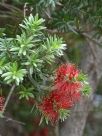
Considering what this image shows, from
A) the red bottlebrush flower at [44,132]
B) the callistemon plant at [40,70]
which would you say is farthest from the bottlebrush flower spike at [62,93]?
the red bottlebrush flower at [44,132]

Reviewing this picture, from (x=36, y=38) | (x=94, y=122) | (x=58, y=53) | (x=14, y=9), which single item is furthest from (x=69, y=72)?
(x=94, y=122)

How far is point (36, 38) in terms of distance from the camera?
1.71 metres

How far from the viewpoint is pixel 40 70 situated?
174 cm

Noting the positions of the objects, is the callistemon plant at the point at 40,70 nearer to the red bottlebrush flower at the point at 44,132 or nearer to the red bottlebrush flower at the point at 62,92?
the red bottlebrush flower at the point at 62,92

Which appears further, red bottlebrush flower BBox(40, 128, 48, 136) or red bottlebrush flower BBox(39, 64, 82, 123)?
red bottlebrush flower BBox(40, 128, 48, 136)

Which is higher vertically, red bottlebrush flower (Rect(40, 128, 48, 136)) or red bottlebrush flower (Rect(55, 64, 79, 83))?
red bottlebrush flower (Rect(55, 64, 79, 83))

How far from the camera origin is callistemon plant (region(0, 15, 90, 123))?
1623 mm

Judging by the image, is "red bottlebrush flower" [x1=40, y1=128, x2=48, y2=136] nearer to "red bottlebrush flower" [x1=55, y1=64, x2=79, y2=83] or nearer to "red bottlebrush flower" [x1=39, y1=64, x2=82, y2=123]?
"red bottlebrush flower" [x1=39, y1=64, x2=82, y2=123]

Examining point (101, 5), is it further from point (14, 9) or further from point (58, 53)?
point (14, 9)

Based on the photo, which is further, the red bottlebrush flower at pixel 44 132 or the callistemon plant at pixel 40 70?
the red bottlebrush flower at pixel 44 132

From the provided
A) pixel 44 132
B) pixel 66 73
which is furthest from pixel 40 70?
pixel 44 132

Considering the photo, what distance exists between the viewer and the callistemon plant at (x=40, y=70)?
1.62 meters

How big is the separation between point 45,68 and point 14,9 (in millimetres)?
905

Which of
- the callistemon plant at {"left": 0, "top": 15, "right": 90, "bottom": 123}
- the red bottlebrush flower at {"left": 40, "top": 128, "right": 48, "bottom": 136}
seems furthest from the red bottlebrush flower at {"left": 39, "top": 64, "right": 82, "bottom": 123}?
the red bottlebrush flower at {"left": 40, "top": 128, "right": 48, "bottom": 136}
